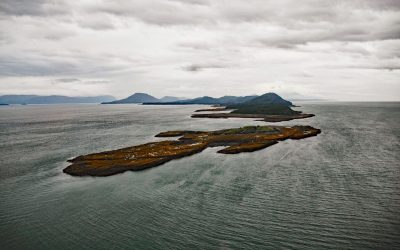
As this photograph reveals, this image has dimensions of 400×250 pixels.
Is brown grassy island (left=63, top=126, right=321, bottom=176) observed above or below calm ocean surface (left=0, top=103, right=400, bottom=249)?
above

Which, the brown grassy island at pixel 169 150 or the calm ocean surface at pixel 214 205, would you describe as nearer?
the calm ocean surface at pixel 214 205

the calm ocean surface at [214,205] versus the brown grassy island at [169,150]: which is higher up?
the brown grassy island at [169,150]

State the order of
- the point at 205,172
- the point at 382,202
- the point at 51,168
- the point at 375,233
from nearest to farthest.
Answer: the point at 375,233 → the point at 382,202 → the point at 205,172 → the point at 51,168

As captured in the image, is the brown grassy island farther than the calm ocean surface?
Yes

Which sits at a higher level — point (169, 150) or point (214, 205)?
point (169, 150)

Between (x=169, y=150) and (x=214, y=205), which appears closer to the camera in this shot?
(x=214, y=205)

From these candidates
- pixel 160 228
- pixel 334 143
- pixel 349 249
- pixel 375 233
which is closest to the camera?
pixel 349 249

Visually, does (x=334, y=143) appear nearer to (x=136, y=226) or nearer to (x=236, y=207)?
(x=236, y=207)

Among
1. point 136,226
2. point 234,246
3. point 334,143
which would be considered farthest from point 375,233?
point 334,143
